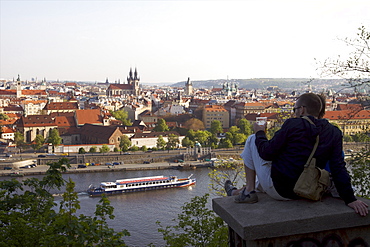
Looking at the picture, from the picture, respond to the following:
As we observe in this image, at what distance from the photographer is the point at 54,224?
2.68 meters

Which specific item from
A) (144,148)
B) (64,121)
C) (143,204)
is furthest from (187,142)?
(143,204)

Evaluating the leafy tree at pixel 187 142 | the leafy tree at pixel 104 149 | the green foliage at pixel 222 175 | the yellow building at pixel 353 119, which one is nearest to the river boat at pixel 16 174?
the leafy tree at pixel 104 149

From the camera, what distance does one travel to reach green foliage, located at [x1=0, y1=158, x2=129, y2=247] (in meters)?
2.53

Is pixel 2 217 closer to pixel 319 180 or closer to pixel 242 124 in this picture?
pixel 319 180

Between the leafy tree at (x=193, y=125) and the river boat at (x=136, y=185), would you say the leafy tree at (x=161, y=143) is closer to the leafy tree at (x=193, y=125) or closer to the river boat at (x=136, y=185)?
the leafy tree at (x=193, y=125)

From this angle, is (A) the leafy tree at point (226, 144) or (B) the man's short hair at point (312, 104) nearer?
(B) the man's short hair at point (312, 104)

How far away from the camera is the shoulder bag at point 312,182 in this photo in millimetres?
1613

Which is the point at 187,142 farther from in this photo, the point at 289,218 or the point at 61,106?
the point at 289,218

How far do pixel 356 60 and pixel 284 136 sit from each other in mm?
2240

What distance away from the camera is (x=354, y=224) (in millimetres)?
1567

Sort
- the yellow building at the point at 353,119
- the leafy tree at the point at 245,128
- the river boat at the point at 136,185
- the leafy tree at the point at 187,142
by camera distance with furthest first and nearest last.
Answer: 1. the leafy tree at the point at 245,128
2. the leafy tree at the point at 187,142
3. the river boat at the point at 136,185
4. the yellow building at the point at 353,119

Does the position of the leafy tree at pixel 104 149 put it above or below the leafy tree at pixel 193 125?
below

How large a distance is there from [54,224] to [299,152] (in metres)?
1.63

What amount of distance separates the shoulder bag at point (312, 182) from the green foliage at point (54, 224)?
1305 millimetres
